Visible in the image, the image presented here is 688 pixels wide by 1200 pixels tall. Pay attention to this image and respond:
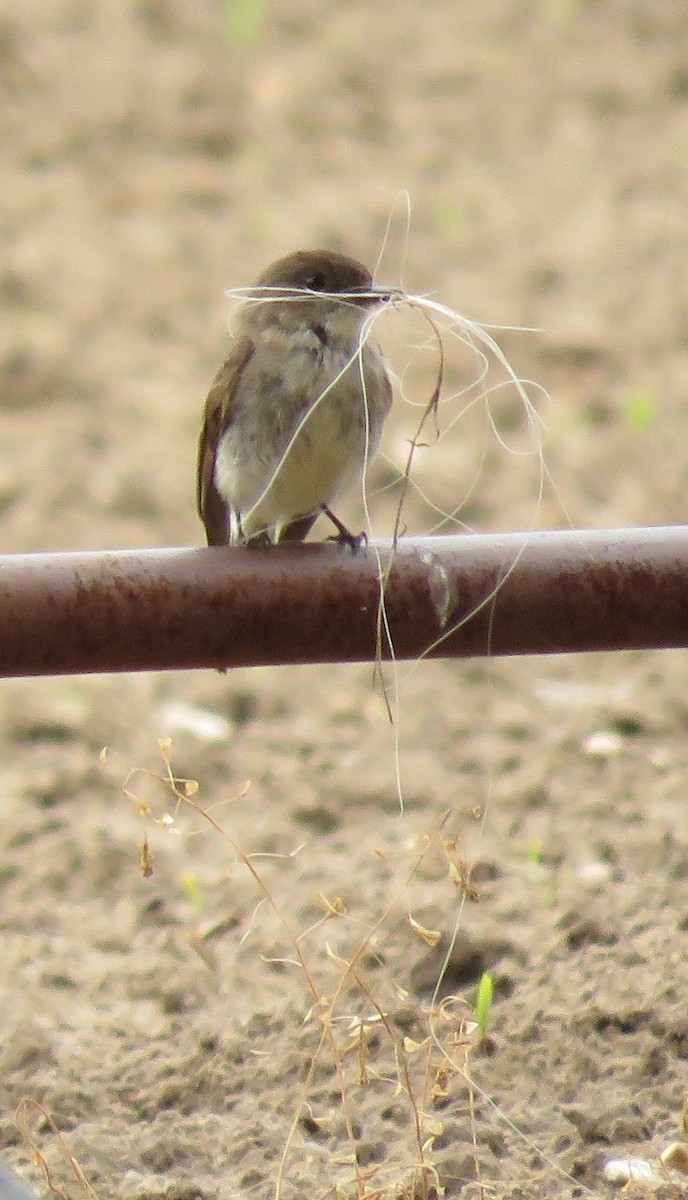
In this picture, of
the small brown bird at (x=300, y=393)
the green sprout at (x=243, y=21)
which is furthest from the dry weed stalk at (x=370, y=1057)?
the green sprout at (x=243, y=21)

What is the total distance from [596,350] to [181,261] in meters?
1.70

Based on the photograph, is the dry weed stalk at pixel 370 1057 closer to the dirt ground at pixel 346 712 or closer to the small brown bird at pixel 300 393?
the dirt ground at pixel 346 712

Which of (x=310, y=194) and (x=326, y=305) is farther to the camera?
(x=310, y=194)

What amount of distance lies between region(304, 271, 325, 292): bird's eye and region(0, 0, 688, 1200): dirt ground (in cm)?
33

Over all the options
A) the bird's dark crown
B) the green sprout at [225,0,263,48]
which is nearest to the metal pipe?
the bird's dark crown

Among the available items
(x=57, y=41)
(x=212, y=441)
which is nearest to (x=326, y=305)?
(x=212, y=441)

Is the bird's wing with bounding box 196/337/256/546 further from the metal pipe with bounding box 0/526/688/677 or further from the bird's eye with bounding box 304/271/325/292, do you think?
the metal pipe with bounding box 0/526/688/677

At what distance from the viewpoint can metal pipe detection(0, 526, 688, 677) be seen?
6.34ft

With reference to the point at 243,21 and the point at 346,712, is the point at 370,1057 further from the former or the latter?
the point at 243,21

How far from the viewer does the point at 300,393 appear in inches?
118

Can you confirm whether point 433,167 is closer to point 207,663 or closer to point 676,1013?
point 676,1013

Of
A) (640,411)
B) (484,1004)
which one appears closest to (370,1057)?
(484,1004)

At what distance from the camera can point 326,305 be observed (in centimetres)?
302

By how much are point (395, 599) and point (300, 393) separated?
1.09m
